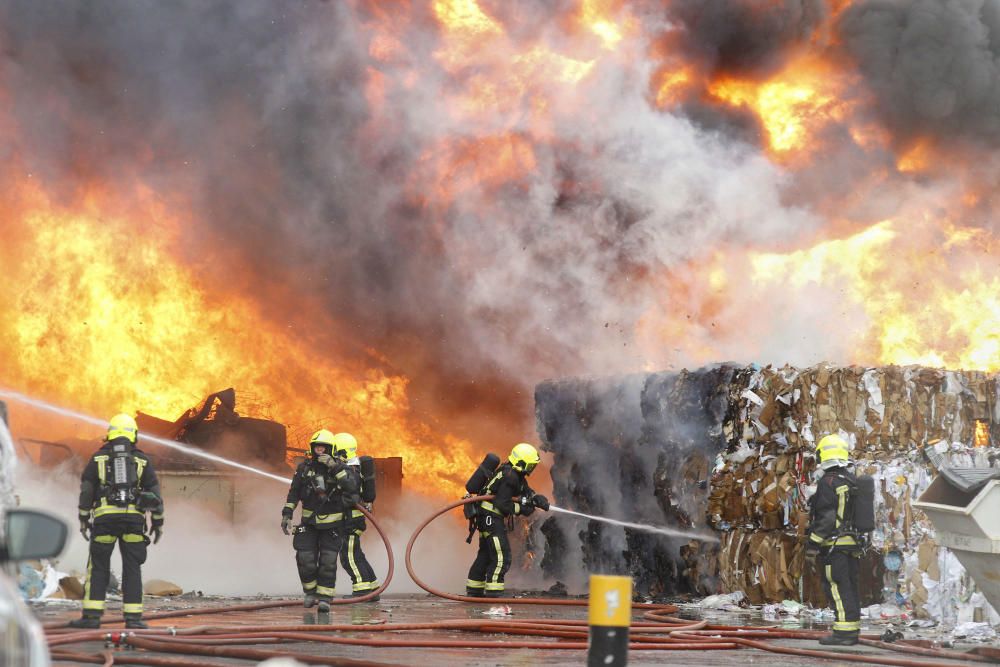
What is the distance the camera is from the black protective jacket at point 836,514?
435 inches

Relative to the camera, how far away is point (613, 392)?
56.2 feet

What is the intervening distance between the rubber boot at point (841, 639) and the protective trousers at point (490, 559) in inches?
192

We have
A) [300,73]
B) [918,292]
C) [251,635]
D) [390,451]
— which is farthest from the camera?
[390,451]

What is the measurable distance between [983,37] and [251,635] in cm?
1568

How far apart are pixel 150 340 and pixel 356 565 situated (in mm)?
10009

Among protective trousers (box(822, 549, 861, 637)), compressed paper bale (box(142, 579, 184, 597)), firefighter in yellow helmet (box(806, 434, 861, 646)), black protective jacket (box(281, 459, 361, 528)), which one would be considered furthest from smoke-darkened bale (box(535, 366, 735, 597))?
compressed paper bale (box(142, 579, 184, 597))

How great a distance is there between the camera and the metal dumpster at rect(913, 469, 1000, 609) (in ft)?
33.3

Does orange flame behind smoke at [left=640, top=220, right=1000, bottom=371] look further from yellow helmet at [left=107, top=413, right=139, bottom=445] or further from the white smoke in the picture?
yellow helmet at [left=107, top=413, right=139, bottom=445]

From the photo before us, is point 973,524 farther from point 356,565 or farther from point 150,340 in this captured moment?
point 150,340

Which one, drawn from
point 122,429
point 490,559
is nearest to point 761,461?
point 490,559

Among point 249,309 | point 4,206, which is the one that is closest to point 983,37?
point 249,309

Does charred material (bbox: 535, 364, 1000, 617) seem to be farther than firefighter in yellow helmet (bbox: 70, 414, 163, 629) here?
Yes

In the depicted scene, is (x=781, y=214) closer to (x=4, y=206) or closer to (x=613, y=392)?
(x=613, y=392)

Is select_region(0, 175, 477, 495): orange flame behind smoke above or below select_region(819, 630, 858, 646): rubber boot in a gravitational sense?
above
